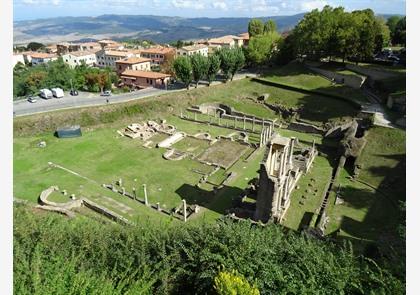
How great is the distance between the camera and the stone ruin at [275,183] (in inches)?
924

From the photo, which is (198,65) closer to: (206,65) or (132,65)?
(206,65)

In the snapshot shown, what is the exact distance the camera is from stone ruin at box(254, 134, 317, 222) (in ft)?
77.0

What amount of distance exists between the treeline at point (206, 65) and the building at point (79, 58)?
58403 mm

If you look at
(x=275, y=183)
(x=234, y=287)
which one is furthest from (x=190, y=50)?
(x=234, y=287)

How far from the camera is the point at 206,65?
52625 millimetres

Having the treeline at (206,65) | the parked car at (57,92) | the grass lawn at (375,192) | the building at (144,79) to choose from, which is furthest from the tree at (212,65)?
the grass lawn at (375,192)

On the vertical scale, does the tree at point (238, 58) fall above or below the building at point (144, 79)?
above

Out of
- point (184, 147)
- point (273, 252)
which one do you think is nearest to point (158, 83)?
point (184, 147)

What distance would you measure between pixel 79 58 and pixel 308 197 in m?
97.7

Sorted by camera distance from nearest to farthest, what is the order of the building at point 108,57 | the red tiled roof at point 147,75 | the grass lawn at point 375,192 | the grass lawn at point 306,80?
1. the grass lawn at point 375,192
2. the grass lawn at point 306,80
3. the red tiled roof at point 147,75
4. the building at point 108,57

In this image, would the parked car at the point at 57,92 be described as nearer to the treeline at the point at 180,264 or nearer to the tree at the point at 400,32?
the treeline at the point at 180,264

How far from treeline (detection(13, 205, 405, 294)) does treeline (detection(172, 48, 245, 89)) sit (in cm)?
3948

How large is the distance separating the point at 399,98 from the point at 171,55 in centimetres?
5815

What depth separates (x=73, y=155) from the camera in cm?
3581
